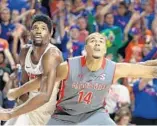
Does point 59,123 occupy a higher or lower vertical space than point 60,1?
lower

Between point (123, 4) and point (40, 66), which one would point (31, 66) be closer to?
point (40, 66)

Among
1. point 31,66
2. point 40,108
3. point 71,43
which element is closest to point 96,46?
point 31,66

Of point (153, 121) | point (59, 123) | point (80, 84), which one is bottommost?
point (153, 121)

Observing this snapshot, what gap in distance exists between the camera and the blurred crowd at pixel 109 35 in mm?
7902

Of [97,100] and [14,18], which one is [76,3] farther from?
[97,100]

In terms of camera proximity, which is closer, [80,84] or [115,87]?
[80,84]

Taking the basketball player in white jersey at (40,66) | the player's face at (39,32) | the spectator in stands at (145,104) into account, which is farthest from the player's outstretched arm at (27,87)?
the spectator in stands at (145,104)

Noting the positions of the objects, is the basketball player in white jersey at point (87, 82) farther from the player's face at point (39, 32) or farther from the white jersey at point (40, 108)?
the white jersey at point (40, 108)

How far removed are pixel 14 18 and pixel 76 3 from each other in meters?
1.45

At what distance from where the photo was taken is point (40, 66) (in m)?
5.35

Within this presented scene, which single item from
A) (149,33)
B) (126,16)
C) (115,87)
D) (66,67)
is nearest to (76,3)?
(126,16)

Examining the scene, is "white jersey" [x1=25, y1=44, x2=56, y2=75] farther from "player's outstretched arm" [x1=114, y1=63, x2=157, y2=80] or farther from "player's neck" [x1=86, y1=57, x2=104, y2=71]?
"player's outstretched arm" [x1=114, y1=63, x2=157, y2=80]

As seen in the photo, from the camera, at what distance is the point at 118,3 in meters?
10.5

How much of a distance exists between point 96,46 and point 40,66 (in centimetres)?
91
